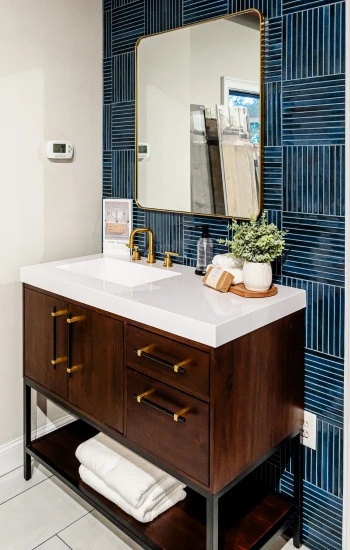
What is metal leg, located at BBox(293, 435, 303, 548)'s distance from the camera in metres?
1.76

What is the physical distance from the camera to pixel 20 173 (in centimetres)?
215

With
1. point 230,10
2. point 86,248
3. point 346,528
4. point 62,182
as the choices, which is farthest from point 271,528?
point 230,10

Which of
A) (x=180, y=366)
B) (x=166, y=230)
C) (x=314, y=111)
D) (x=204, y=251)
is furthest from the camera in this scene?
(x=166, y=230)

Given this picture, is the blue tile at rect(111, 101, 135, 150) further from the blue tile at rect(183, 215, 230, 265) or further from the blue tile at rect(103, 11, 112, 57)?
the blue tile at rect(183, 215, 230, 265)

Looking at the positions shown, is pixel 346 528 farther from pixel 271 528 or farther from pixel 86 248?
pixel 86 248

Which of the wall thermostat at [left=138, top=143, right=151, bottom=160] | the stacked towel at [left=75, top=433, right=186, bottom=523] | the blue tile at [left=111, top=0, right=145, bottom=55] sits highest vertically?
the blue tile at [left=111, top=0, right=145, bottom=55]

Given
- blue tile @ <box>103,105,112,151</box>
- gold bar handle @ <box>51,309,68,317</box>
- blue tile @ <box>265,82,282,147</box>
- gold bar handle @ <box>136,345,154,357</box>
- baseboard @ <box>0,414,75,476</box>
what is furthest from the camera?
blue tile @ <box>103,105,112,151</box>

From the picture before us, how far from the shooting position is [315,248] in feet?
5.49

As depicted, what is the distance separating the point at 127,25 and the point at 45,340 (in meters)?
1.49

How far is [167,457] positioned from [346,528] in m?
0.70

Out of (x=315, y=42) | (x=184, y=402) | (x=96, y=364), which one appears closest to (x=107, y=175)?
(x=96, y=364)

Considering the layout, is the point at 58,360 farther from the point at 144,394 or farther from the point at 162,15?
the point at 162,15

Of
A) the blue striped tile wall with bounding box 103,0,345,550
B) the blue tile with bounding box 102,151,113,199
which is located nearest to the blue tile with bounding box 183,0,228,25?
the blue striped tile wall with bounding box 103,0,345,550

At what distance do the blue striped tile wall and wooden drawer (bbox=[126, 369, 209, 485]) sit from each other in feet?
1.76
